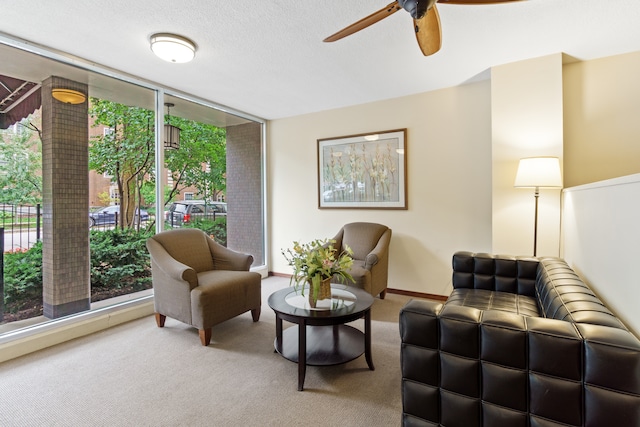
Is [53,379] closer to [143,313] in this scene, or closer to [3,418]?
[3,418]

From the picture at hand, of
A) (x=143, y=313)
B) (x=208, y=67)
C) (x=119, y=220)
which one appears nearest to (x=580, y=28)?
(x=208, y=67)

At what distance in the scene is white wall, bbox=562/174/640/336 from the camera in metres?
1.28

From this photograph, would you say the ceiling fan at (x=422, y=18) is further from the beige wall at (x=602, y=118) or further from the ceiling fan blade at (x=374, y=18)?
the beige wall at (x=602, y=118)

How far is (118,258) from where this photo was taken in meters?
3.29

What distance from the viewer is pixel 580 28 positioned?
2402 millimetres

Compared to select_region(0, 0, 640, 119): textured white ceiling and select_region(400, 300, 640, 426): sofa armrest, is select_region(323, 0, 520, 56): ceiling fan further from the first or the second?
select_region(400, 300, 640, 426): sofa armrest

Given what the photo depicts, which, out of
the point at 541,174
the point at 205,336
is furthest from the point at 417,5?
the point at 205,336

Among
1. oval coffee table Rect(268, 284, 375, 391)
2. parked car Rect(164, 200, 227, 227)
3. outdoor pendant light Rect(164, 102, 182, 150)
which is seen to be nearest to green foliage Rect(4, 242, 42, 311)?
parked car Rect(164, 200, 227, 227)

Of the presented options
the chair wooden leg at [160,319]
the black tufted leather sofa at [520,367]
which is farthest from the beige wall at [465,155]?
the chair wooden leg at [160,319]

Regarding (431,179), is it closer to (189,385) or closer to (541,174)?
(541,174)

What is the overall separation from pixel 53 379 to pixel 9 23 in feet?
8.34

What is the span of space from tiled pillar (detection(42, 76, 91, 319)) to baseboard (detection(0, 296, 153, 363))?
14 centimetres

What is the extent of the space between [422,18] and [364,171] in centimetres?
253

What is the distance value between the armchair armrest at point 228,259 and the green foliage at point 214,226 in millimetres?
728
